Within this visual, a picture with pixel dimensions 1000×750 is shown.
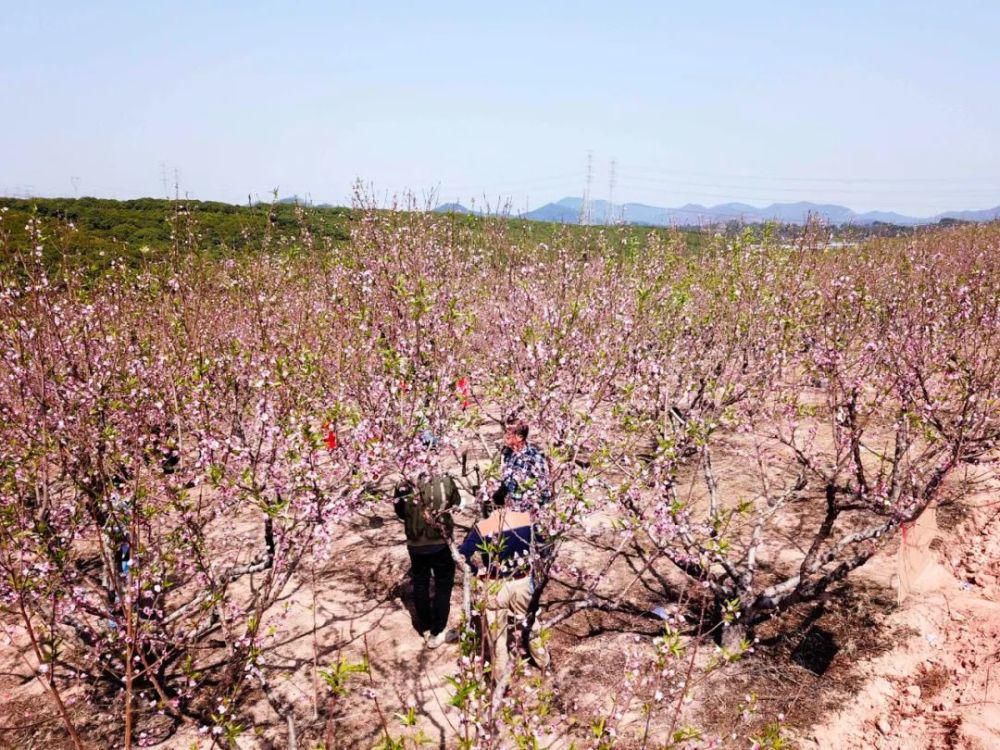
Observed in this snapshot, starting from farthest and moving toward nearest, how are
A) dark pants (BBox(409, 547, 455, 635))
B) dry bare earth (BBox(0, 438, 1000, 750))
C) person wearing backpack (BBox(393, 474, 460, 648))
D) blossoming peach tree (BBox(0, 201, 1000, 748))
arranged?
dark pants (BBox(409, 547, 455, 635))
person wearing backpack (BBox(393, 474, 460, 648))
dry bare earth (BBox(0, 438, 1000, 750))
blossoming peach tree (BBox(0, 201, 1000, 748))

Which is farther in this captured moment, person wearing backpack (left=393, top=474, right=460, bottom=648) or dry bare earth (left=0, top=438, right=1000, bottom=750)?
person wearing backpack (left=393, top=474, right=460, bottom=648)

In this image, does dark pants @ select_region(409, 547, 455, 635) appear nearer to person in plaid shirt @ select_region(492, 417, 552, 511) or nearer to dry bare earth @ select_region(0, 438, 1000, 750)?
dry bare earth @ select_region(0, 438, 1000, 750)

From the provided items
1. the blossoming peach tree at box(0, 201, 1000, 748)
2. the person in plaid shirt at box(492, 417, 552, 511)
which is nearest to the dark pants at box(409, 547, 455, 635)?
the blossoming peach tree at box(0, 201, 1000, 748)

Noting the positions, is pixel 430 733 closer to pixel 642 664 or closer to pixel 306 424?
pixel 642 664

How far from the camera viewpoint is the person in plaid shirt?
20.3ft

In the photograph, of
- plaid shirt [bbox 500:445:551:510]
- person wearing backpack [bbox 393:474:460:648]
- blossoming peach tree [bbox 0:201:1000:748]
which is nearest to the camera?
blossoming peach tree [bbox 0:201:1000:748]

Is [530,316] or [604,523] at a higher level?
[530,316]

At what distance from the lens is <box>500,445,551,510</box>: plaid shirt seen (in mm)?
6167

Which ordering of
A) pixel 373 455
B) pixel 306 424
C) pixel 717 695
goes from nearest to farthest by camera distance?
pixel 306 424, pixel 717 695, pixel 373 455

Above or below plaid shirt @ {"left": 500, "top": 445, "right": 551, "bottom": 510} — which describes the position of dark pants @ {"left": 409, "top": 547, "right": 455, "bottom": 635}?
below

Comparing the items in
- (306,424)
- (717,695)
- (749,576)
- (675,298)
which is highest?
(675,298)

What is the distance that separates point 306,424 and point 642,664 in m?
4.51

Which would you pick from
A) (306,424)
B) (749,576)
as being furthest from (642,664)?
(306,424)

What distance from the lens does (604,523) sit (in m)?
9.57
